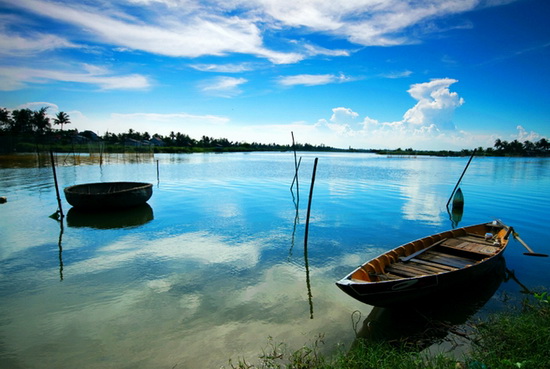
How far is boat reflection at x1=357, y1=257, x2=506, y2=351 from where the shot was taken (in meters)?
5.23

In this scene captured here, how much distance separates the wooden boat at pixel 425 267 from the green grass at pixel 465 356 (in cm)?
82

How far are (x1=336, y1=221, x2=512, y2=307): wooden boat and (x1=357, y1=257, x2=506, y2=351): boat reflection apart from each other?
0.40m

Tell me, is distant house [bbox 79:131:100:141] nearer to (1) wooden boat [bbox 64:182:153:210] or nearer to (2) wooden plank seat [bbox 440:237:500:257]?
(1) wooden boat [bbox 64:182:153:210]

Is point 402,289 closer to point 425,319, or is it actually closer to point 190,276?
point 425,319

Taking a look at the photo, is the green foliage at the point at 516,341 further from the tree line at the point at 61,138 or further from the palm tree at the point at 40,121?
the palm tree at the point at 40,121

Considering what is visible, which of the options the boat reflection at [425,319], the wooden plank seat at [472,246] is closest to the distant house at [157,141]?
the wooden plank seat at [472,246]

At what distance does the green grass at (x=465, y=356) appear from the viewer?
401 cm

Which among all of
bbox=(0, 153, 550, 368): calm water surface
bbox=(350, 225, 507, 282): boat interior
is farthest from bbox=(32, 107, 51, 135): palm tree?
bbox=(350, 225, 507, 282): boat interior

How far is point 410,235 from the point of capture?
1156cm

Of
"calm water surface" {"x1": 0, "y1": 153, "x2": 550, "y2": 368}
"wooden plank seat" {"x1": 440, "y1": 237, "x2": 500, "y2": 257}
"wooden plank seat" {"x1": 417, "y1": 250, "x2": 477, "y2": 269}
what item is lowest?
"calm water surface" {"x1": 0, "y1": 153, "x2": 550, "y2": 368}

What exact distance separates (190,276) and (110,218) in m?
8.02

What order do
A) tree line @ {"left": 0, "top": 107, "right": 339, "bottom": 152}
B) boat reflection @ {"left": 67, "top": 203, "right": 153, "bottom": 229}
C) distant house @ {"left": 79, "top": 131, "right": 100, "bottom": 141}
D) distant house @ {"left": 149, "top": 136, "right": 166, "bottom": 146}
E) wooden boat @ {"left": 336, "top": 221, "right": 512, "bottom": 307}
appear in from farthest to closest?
distant house @ {"left": 149, "top": 136, "right": 166, "bottom": 146} → distant house @ {"left": 79, "top": 131, "right": 100, "bottom": 141} → tree line @ {"left": 0, "top": 107, "right": 339, "bottom": 152} → boat reflection @ {"left": 67, "top": 203, "right": 153, "bottom": 229} → wooden boat @ {"left": 336, "top": 221, "right": 512, "bottom": 307}

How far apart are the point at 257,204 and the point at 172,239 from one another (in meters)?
7.19

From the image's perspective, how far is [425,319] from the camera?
19.0ft
